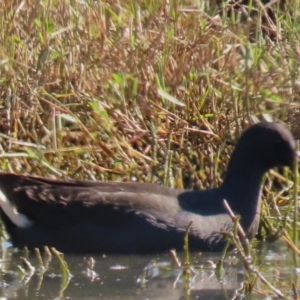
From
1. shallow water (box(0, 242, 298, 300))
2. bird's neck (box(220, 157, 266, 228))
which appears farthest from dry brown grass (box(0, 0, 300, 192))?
shallow water (box(0, 242, 298, 300))

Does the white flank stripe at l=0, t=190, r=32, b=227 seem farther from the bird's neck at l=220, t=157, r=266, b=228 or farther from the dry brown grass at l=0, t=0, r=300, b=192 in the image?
the bird's neck at l=220, t=157, r=266, b=228

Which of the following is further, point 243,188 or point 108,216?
point 243,188

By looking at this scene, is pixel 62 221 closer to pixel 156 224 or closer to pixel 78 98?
pixel 156 224

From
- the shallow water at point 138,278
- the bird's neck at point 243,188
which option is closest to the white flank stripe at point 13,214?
the shallow water at point 138,278

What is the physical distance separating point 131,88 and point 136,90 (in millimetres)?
104

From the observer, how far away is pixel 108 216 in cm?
585

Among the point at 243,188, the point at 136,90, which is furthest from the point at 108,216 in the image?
the point at 136,90

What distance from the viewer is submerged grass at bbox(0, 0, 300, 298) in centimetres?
653

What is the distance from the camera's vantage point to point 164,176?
6480 mm

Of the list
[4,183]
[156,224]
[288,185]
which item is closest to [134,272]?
[156,224]

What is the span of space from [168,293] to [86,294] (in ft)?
1.24

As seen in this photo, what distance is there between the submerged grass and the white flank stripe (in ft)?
1.70

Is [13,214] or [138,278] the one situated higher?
[13,214]

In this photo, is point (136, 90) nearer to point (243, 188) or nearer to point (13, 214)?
point (243, 188)
